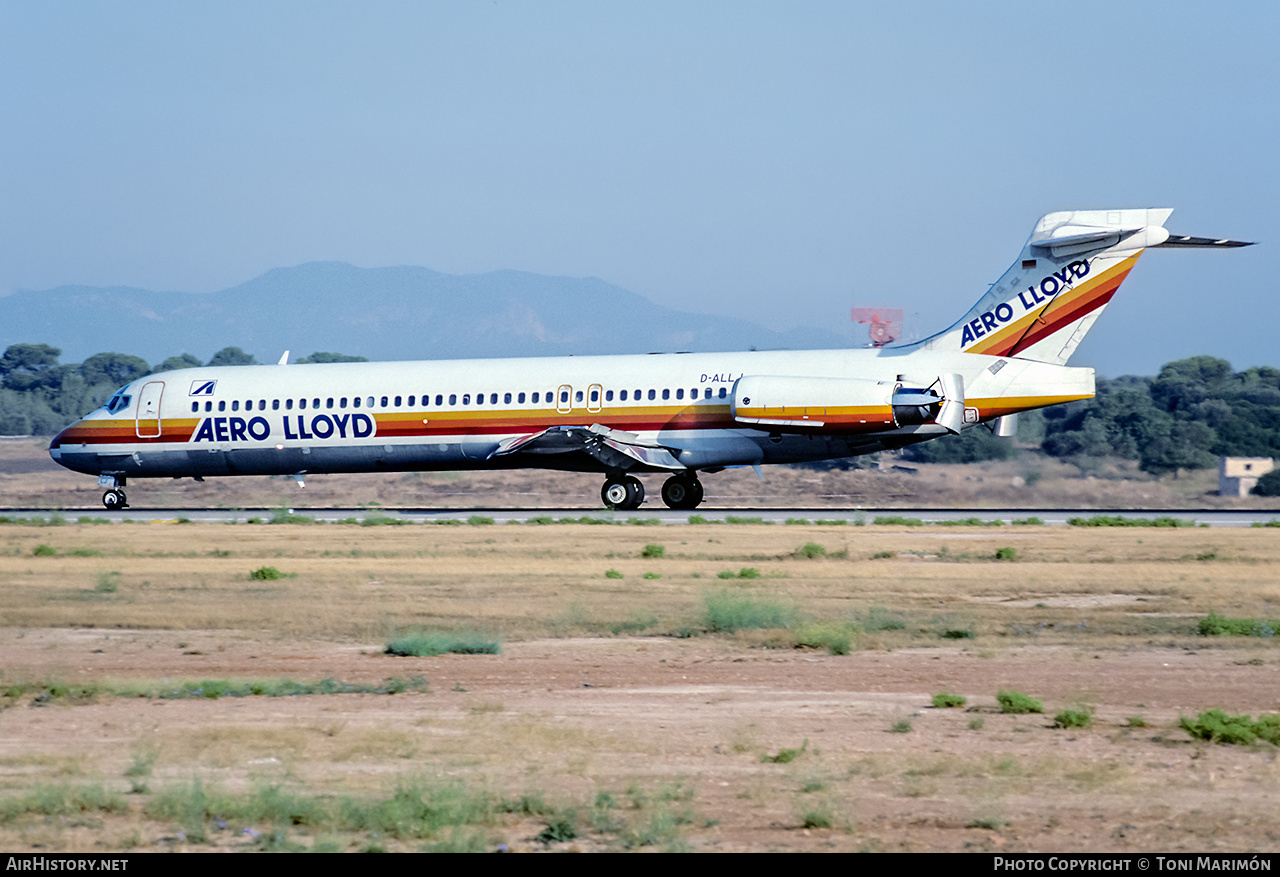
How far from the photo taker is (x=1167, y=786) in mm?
9711

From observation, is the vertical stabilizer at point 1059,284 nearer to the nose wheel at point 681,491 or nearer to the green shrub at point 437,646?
the nose wheel at point 681,491

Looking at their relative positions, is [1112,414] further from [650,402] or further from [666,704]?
[666,704]

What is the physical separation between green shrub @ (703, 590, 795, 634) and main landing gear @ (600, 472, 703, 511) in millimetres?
19871

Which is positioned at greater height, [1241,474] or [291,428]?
[291,428]

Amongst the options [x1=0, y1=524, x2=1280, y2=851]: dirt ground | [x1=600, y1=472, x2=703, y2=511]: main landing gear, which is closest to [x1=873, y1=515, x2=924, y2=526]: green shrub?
[x1=600, y1=472, x2=703, y2=511]: main landing gear

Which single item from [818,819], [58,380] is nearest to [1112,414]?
[818,819]

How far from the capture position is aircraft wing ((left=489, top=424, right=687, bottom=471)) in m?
37.0

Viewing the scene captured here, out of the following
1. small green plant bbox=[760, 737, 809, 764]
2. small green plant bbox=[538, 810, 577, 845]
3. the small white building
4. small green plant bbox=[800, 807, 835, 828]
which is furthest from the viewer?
the small white building

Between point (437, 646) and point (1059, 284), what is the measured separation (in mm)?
23858

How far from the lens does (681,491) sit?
1559 inches

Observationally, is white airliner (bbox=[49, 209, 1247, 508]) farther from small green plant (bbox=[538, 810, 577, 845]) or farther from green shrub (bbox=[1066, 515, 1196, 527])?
small green plant (bbox=[538, 810, 577, 845])

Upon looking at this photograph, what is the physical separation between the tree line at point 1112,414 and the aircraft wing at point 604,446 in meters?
18.8

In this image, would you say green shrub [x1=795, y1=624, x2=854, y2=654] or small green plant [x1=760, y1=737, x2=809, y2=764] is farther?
green shrub [x1=795, y1=624, x2=854, y2=654]

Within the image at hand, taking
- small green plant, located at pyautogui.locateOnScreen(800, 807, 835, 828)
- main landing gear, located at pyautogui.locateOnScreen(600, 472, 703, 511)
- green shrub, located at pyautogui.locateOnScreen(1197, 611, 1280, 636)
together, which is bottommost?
small green plant, located at pyautogui.locateOnScreen(800, 807, 835, 828)
